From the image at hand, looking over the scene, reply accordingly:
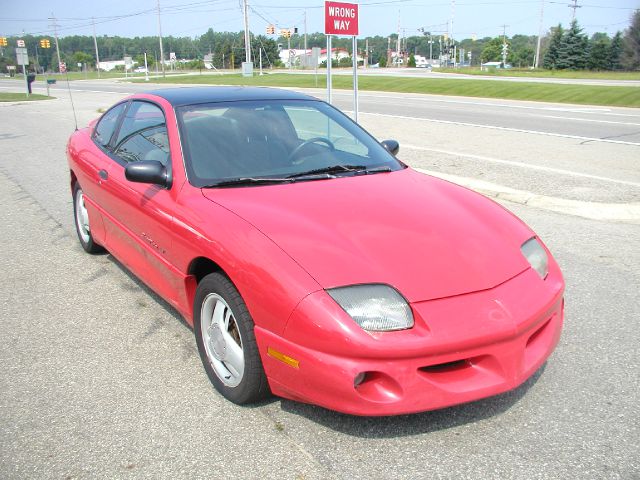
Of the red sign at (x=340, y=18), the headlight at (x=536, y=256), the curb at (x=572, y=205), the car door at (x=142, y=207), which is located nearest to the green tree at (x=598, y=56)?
the red sign at (x=340, y=18)

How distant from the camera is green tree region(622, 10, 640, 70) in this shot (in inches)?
2419

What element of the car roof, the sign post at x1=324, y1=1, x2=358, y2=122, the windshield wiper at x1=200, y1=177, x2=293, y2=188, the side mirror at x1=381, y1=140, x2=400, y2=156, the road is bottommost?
the road

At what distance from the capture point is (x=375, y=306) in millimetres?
2508

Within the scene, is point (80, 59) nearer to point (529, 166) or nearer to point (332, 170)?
point (529, 166)

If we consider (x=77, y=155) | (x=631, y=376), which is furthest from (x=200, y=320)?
(x=77, y=155)

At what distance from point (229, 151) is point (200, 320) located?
3.45 feet

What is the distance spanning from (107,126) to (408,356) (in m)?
3.57

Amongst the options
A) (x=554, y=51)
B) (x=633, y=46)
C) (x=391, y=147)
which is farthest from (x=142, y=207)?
(x=554, y=51)

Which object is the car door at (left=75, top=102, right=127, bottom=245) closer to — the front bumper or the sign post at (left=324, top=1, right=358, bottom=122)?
the front bumper

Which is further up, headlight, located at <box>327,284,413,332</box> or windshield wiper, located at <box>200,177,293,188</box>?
windshield wiper, located at <box>200,177,293,188</box>

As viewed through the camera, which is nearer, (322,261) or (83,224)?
(322,261)

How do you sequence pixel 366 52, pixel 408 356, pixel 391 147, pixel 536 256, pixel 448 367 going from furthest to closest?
pixel 366 52 → pixel 391 147 → pixel 536 256 → pixel 448 367 → pixel 408 356

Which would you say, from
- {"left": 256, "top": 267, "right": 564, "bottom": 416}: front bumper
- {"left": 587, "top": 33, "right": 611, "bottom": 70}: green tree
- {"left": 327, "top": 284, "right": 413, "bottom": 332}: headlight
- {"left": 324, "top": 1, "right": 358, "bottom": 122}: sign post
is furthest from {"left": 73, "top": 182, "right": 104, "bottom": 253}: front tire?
{"left": 587, "top": 33, "right": 611, "bottom": 70}: green tree

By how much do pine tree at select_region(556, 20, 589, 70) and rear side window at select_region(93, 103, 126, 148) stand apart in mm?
68694
